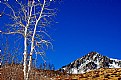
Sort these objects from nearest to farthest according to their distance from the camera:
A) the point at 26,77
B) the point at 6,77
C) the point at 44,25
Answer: the point at 26,77 → the point at 44,25 → the point at 6,77

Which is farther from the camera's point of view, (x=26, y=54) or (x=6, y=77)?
(x=6, y=77)

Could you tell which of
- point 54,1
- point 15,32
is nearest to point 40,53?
point 15,32

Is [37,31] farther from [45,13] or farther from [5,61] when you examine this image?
[5,61]

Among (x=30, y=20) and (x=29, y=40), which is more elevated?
(x=30, y=20)

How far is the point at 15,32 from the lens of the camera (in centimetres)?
2033

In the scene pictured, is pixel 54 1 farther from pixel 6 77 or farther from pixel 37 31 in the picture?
pixel 6 77

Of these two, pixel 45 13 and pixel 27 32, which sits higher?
pixel 45 13

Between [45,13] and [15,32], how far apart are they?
225cm

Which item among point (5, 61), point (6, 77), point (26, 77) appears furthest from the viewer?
point (6, 77)

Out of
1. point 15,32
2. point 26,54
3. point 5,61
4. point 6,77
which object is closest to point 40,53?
point 26,54

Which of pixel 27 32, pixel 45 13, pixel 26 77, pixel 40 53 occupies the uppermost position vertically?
pixel 45 13

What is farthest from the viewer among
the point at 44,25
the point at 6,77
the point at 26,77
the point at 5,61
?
the point at 6,77

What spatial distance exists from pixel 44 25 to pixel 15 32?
1855 millimetres

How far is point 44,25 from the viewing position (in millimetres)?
20750
